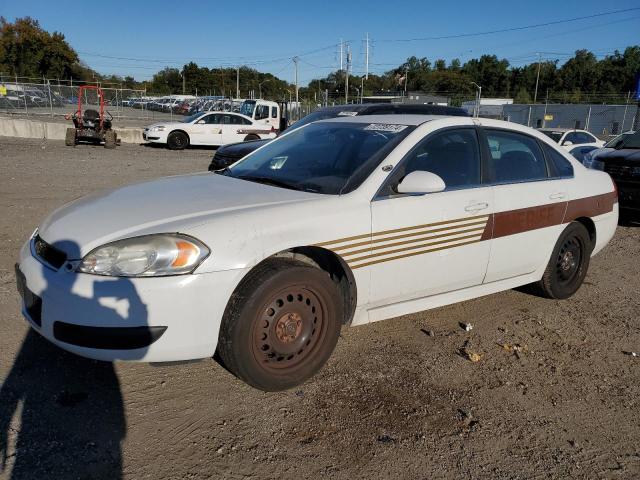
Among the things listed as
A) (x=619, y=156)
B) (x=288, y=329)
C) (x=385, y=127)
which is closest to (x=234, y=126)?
(x=619, y=156)

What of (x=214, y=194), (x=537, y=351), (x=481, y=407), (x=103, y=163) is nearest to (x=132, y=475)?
(x=214, y=194)

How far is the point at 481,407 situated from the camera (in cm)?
308

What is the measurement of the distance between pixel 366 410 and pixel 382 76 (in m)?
107

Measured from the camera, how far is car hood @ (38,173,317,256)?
2824 mm

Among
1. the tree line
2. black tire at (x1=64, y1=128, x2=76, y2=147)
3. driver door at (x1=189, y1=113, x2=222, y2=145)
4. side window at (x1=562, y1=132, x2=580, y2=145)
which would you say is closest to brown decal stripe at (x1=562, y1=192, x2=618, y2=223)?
side window at (x1=562, y1=132, x2=580, y2=145)

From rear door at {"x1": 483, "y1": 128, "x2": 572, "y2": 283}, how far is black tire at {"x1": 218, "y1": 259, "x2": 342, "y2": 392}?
1560 mm

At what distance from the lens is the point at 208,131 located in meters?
19.6

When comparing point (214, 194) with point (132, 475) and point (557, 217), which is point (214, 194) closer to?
point (132, 475)

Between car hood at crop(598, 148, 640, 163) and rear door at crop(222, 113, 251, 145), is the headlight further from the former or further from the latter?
rear door at crop(222, 113, 251, 145)

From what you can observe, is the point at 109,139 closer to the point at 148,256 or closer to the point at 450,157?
the point at 450,157

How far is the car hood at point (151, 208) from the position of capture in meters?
2.82

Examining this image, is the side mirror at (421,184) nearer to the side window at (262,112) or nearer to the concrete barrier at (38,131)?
the side window at (262,112)

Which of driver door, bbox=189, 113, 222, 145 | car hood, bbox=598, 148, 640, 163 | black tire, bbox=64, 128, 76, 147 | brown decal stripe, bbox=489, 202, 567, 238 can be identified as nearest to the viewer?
brown decal stripe, bbox=489, 202, 567, 238

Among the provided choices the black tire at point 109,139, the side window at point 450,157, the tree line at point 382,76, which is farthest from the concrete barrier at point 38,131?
the tree line at point 382,76
